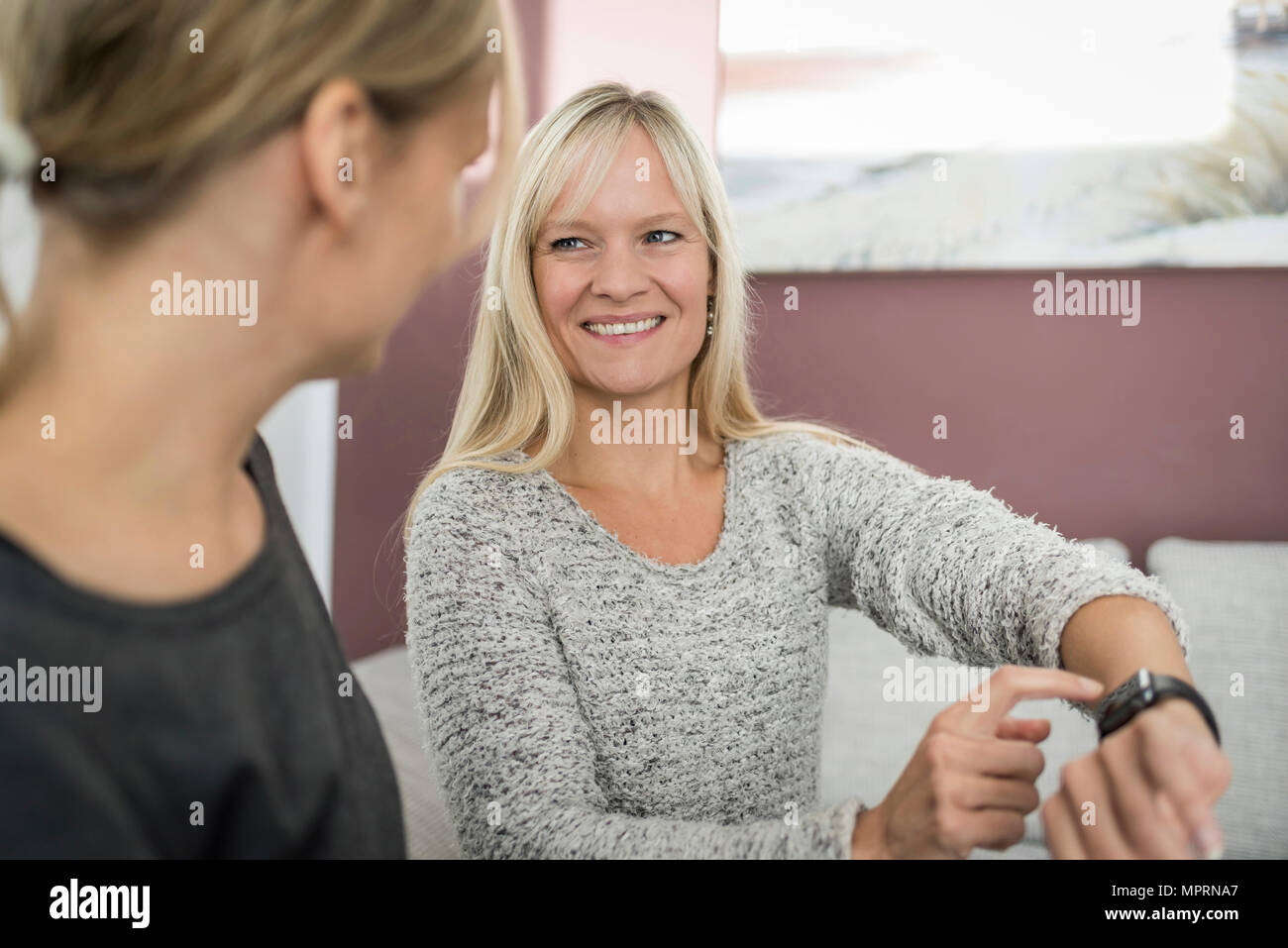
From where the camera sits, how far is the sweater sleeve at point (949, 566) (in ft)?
2.55

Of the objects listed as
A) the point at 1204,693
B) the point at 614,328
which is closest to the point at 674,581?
the point at 614,328

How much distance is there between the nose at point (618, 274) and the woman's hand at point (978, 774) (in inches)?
21.8

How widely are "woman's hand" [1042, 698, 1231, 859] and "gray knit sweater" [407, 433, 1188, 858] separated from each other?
15 centimetres

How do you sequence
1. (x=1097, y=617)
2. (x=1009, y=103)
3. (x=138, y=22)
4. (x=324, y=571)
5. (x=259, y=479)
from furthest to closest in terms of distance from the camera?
1. (x=324, y=571)
2. (x=1009, y=103)
3. (x=1097, y=617)
4. (x=259, y=479)
5. (x=138, y=22)

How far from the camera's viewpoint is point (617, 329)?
102 centimetres

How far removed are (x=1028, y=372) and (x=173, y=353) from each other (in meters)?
1.63

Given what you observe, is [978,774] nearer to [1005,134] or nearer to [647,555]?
[647,555]

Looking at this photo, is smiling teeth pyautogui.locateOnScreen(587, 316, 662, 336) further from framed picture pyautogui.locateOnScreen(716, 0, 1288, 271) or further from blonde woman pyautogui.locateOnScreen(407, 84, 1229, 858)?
framed picture pyautogui.locateOnScreen(716, 0, 1288, 271)

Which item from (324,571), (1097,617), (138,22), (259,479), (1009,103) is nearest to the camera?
(138,22)

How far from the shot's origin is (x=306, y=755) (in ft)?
1.51
